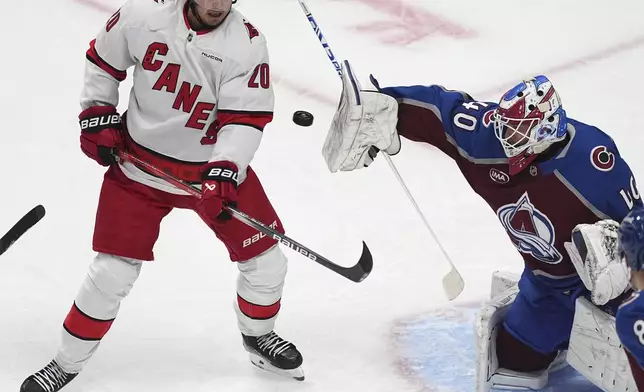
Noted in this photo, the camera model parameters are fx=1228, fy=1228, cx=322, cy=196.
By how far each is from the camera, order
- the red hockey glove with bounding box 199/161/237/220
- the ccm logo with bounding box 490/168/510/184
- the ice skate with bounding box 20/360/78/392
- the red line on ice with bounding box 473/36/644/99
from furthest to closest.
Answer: the red line on ice with bounding box 473/36/644/99
the ice skate with bounding box 20/360/78/392
the ccm logo with bounding box 490/168/510/184
the red hockey glove with bounding box 199/161/237/220

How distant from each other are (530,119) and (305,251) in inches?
26.6

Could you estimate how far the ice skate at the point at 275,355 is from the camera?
10.9 ft

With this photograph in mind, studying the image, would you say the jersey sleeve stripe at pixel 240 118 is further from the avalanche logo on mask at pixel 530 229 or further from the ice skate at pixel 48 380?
the ice skate at pixel 48 380

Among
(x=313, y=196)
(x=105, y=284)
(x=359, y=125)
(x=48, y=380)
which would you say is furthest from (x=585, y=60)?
(x=48, y=380)

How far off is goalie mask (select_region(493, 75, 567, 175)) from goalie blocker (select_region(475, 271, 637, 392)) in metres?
0.44

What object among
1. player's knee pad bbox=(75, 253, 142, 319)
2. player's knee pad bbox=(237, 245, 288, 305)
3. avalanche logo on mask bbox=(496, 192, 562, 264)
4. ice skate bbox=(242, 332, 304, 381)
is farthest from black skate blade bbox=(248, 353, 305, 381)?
avalanche logo on mask bbox=(496, 192, 562, 264)

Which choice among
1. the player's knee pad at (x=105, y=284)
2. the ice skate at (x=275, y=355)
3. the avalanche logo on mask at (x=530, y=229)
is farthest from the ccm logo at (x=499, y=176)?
the player's knee pad at (x=105, y=284)

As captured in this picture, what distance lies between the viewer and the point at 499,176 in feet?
10.0

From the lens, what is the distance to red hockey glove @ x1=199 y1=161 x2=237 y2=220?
9.64ft

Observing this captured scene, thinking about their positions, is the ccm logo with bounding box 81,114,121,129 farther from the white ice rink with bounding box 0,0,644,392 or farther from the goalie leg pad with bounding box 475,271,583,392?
the goalie leg pad with bounding box 475,271,583,392

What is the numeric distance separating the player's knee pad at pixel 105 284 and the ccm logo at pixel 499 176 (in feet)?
3.07

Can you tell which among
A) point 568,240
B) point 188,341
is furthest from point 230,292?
point 568,240

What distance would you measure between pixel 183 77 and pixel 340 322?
3.22ft

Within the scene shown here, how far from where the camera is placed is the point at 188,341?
349 centimetres
